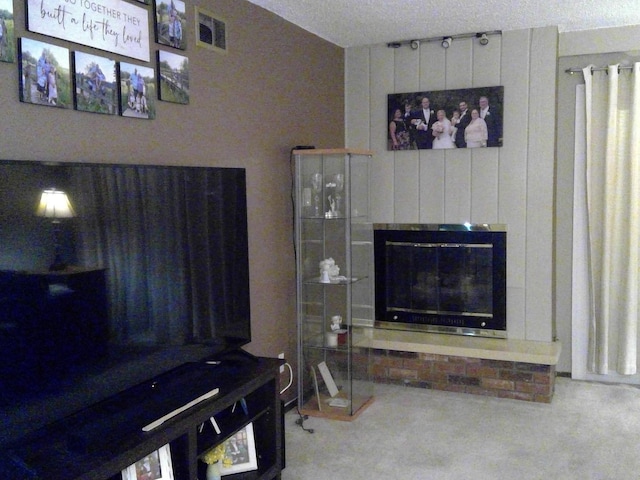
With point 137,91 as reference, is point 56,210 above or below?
below

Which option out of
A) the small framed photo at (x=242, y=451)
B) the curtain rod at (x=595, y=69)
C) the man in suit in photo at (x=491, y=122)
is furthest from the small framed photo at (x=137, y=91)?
the curtain rod at (x=595, y=69)

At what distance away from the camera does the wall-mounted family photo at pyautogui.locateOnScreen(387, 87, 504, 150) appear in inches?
167

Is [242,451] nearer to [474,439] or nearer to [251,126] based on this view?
[474,439]

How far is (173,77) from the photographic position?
111 inches

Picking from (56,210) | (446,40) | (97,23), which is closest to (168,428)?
(56,210)

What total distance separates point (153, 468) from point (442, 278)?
2789mm

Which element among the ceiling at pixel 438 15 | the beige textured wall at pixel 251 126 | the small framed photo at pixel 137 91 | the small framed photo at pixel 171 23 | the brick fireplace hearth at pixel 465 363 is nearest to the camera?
the beige textured wall at pixel 251 126

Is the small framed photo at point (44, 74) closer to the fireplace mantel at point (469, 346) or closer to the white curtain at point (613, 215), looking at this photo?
the fireplace mantel at point (469, 346)

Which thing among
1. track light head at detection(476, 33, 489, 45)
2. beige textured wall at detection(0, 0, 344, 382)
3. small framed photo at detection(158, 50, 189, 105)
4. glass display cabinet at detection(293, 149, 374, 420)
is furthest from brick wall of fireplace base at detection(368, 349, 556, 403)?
small framed photo at detection(158, 50, 189, 105)

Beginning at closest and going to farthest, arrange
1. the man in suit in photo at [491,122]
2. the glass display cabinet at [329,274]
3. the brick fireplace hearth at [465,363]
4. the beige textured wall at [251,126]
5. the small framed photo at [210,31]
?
the beige textured wall at [251,126] → the small framed photo at [210,31] → the glass display cabinet at [329,274] → the brick fireplace hearth at [465,363] → the man in suit in photo at [491,122]

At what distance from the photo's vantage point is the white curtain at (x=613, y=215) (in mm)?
4105

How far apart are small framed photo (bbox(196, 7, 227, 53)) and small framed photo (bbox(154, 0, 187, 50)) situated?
0.13m

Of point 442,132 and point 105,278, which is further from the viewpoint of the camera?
point 442,132

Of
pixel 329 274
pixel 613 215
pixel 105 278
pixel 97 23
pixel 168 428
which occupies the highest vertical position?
pixel 97 23
